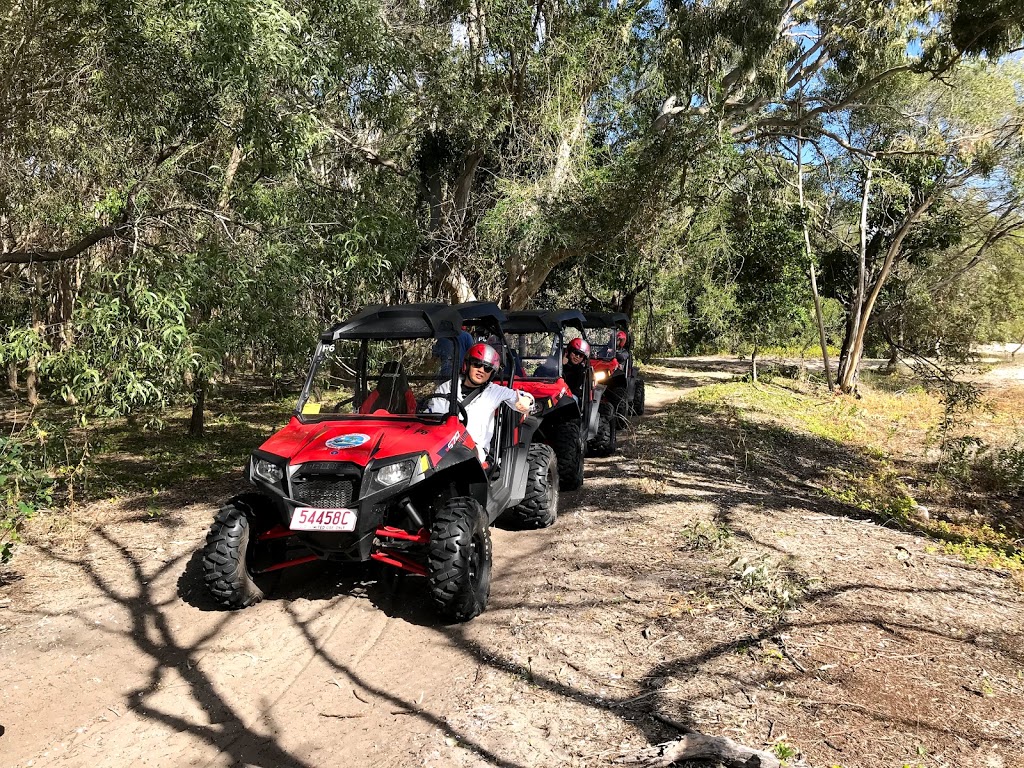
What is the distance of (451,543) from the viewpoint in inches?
174

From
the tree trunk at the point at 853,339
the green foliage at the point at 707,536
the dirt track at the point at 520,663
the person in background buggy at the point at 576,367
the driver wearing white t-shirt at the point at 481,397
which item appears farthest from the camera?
the tree trunk at the point at 853,339

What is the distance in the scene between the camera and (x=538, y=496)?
21.5 feet

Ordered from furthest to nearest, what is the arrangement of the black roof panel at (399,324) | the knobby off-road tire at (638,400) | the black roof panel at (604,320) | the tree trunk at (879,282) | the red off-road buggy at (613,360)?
the tree trunk at (879,282), the knobby off-road tire at (638,400), the black roof panel at (604,320), the red off-road buggy at (613,360), the black roof panel at (399,324)

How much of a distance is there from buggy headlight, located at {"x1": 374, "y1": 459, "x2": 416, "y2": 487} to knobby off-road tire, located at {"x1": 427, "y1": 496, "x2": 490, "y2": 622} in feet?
1.17

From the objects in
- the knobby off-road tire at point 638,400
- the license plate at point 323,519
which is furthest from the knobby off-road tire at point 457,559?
the knobby off-road tire at point 638,400

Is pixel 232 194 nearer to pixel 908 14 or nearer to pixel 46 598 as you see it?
pixel 46 598

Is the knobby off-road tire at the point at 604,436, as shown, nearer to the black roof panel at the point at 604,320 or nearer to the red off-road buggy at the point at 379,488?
the black roof panel at the point at 604,320

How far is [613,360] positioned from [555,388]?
392cm

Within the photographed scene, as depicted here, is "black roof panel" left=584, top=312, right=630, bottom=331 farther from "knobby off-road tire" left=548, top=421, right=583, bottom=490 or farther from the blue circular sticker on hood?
→ the blue circular sticker on hood

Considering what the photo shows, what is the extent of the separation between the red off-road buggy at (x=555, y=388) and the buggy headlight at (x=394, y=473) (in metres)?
2.72

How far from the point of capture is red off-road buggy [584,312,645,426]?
11.0 metres

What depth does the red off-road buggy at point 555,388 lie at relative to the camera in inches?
303

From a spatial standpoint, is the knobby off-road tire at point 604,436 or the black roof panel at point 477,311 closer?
the black roof panel at point 477,311

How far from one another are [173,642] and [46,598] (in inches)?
58.8
